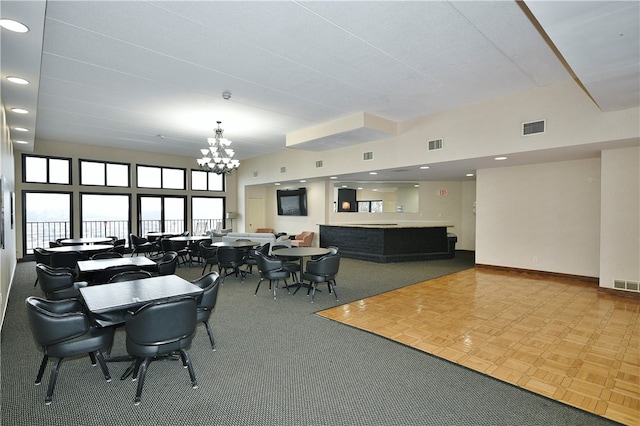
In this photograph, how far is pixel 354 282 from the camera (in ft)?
21.2

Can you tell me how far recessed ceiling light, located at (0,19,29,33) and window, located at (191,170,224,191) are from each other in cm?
977

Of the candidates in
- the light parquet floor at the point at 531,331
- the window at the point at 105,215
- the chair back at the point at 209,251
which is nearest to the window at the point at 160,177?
the window at the point at 105,215

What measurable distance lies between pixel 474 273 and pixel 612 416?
17.1 feet

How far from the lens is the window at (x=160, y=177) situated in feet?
36.2

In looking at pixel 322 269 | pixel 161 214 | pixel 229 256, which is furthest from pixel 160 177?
pixel 322 269

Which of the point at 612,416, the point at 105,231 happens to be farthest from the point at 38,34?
the point at 105,231

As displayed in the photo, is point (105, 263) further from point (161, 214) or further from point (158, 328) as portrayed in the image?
point (161, 214)

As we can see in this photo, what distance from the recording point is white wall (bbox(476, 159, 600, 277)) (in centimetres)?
631

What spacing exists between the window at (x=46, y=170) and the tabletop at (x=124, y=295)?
8552 millimetres

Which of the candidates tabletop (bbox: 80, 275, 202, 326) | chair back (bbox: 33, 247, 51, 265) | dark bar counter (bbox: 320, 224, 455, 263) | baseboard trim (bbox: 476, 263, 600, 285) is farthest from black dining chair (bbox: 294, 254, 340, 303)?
chair back (bbox: 33, 247, 51, 265)

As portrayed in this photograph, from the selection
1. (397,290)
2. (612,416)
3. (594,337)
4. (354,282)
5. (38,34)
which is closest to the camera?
(612,416)

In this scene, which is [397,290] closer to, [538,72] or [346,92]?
[346,92]

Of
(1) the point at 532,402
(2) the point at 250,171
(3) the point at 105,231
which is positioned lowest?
(1) the point at 532,402

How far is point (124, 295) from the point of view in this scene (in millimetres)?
2787
